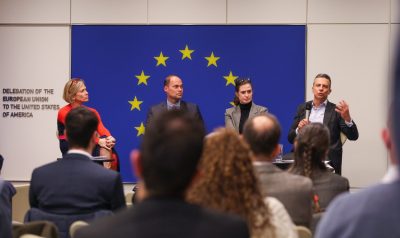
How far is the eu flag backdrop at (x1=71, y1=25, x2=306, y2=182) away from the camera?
800cm

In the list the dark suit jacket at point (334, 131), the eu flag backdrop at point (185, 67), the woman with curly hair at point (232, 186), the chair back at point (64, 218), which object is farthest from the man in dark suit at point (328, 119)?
the woman with curly hair at point (232, 186)

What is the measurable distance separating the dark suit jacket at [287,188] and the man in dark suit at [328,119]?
10.7ft

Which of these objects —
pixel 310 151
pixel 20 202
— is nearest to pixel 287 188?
pixel 310 151

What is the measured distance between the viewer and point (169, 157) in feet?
4.83

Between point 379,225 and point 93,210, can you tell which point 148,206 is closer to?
point 379,225

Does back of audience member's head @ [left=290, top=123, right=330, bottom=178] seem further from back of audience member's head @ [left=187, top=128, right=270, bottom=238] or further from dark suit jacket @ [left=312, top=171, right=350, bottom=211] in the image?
back of audience member's head @ [left=187, top=128, right=270, bottom=238]

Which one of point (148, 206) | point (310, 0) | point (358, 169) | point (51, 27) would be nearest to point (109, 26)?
point (51, 27)

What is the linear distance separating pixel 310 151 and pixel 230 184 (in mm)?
1438

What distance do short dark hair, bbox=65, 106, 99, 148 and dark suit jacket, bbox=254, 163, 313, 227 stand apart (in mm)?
1069

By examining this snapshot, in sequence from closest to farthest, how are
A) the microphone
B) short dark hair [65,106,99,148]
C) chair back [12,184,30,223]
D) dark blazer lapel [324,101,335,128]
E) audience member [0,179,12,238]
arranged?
audience member [0,179,12,238], short dark hair [65,106,99,148], chair back [12,184,30,223], dark blazer lapel [324,101,335,128], the microphone

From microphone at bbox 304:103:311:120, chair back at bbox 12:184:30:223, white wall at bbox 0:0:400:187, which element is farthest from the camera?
white wall at bbox 0:0:400:187

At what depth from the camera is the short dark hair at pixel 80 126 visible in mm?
3566

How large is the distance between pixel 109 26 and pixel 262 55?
78.8 inches

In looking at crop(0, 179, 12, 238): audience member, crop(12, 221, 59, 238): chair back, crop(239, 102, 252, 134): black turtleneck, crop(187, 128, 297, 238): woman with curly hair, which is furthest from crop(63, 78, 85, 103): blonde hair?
crop(187, 128, 297, 238): woman with curly hair
